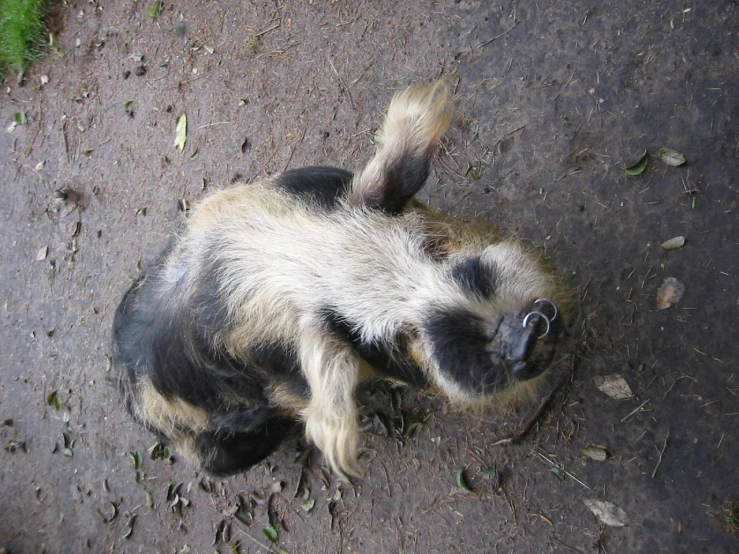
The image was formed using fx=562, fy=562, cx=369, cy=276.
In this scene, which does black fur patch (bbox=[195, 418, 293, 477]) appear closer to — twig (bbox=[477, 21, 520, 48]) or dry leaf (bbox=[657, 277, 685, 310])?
dry leaf (bbox=[657, 277, 685, 310])

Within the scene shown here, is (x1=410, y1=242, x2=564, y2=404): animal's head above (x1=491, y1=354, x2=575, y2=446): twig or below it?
above

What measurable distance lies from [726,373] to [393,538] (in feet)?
6.61

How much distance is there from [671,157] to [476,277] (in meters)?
1.64

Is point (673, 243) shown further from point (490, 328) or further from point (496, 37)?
point (496, 37)

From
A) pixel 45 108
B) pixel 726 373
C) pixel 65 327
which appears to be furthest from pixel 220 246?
pixel 45 108

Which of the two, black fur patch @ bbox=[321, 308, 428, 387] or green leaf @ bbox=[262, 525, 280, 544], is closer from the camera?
black fur patch @ bbox=[321, 308, 428, 387]

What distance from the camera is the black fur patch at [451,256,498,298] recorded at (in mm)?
1969

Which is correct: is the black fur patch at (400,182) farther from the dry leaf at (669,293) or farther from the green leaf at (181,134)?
the green leaf at (181,134)

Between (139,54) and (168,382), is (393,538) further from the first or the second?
(139,54)

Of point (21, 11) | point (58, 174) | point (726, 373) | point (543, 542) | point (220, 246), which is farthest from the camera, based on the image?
point (21, 11)

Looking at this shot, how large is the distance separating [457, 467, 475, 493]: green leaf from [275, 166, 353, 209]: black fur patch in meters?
1.79

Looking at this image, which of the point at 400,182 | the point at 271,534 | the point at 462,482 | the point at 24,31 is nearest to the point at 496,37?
the point at 400,182

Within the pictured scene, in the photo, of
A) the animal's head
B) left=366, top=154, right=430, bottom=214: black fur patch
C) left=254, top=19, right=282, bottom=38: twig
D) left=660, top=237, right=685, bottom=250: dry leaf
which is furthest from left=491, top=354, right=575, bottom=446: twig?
left=254, top=19, right=282, bottom=38: twig

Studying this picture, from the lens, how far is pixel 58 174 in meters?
5.06
